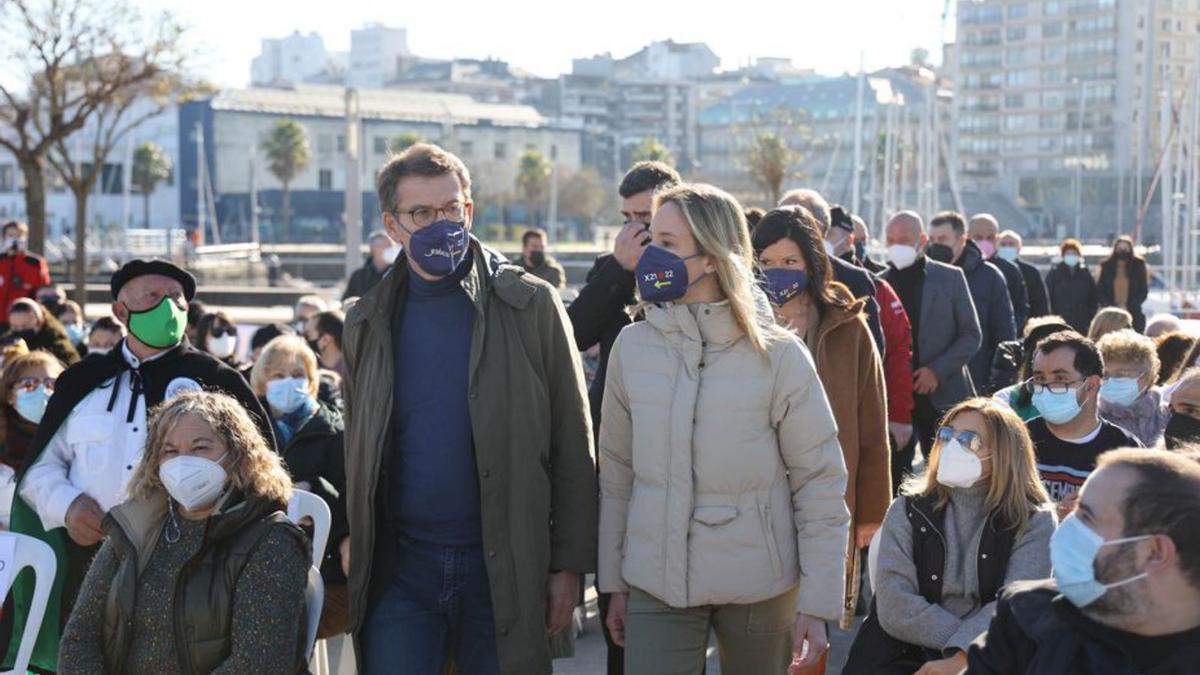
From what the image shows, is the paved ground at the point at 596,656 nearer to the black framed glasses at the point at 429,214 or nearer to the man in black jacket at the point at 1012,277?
the black framed glasses at the point at 429,214

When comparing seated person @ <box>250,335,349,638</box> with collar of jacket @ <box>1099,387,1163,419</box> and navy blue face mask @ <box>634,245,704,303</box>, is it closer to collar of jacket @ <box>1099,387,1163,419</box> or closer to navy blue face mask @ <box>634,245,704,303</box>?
navy blue face mask @ <box>634,245,704,303</box>

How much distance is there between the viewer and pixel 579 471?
4.73m

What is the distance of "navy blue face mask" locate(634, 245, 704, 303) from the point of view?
4.57 m

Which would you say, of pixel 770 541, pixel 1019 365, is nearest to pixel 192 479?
pixel 770 541

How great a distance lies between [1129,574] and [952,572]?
6.63 feet

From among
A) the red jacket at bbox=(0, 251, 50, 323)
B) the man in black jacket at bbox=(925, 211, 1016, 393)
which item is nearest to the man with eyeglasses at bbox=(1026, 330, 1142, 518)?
the man in black jacket at bbox=(925, 211, 1016, 393)

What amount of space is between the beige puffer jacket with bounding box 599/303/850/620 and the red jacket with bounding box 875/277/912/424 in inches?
119

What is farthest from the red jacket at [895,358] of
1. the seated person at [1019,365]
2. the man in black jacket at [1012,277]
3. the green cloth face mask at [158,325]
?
the man in black jacket at [1012,277]

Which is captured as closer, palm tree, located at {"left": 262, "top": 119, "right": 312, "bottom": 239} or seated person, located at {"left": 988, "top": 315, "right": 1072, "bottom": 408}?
seated person, located at {"left": 988, "top": 315, "right": 1072, "bottom": 408}

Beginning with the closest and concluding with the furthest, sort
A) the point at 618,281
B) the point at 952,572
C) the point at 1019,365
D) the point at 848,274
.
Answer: the point at 952,572, the point at 618,281, the point at 848,274, the point at 1019,365

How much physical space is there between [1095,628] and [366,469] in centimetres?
214

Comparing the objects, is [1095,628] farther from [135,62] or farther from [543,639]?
[135,62]

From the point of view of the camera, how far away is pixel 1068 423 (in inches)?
256

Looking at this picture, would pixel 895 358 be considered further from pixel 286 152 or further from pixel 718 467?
pixel 286 152
